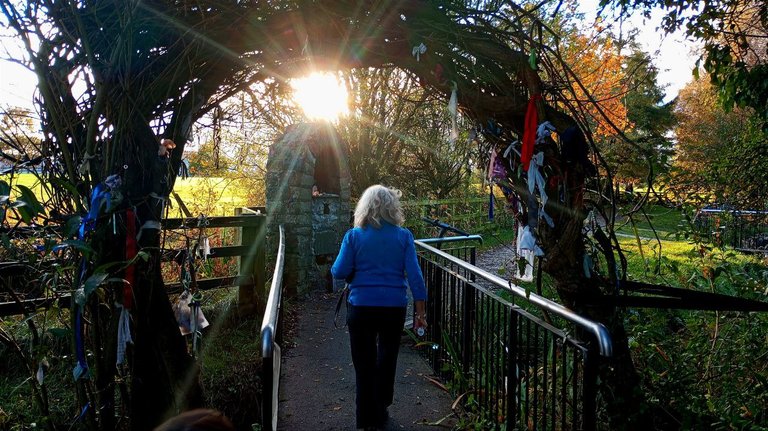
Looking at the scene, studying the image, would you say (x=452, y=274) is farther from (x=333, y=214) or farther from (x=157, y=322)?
(x=333, y=214)

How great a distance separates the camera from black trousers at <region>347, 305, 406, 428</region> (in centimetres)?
344

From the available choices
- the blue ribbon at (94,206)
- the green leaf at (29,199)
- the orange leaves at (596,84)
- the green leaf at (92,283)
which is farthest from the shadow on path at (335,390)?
the orange leaves at (596,84)

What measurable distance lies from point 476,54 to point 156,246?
2.23m

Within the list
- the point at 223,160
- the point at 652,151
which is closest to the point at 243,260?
the point at 652,151

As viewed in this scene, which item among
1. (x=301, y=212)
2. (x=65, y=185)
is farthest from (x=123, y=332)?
(x=301, y=212)

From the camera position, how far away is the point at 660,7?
14.3 feet

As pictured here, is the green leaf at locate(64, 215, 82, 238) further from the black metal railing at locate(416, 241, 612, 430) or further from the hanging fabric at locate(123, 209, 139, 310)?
the black metal railing at locate(416, 241, 612, 430)

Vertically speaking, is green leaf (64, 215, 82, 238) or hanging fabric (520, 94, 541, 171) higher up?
hanging fabric (520, 94, 541, 171)

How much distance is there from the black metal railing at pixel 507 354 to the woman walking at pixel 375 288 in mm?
547

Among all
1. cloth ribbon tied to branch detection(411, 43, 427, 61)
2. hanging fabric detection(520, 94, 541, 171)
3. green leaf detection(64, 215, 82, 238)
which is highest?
cloth ribbon tied to branch detection(411, 43, 427, 61)

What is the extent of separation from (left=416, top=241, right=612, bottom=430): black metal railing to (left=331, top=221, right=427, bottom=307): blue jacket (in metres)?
0.50

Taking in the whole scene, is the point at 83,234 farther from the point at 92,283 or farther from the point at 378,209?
the point at 378,209

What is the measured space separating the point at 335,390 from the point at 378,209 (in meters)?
1.74

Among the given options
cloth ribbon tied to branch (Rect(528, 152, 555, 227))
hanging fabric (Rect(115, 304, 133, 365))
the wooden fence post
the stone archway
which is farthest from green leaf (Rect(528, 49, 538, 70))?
the stone archway
